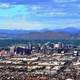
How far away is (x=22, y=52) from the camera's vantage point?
184 ft

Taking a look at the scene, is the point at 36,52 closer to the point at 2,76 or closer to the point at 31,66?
the point at 31,66

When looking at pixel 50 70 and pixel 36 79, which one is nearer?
pixel 36 79

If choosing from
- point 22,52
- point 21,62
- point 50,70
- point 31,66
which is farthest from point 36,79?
point 22,52

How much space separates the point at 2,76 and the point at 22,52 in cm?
2316

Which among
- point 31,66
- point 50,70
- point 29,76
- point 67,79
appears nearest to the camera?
point 67,79

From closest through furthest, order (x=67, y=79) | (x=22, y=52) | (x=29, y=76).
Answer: (x=67, y=79)
(x=29, y=76)
(x=22, y=52)

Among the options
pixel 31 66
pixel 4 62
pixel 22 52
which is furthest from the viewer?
pixel 22 52

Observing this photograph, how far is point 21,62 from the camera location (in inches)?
1761

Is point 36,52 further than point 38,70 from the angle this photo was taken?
Yes

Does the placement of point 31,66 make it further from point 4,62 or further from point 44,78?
point 44,78

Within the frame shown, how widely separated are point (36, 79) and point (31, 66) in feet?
31.3

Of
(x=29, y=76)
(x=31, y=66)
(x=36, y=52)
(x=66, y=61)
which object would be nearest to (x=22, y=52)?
(x=36, y=52)

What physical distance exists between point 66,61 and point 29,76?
12604 millimetres

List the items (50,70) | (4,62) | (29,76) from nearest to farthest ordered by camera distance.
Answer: (29,76) → (50,70) → (4,62)
